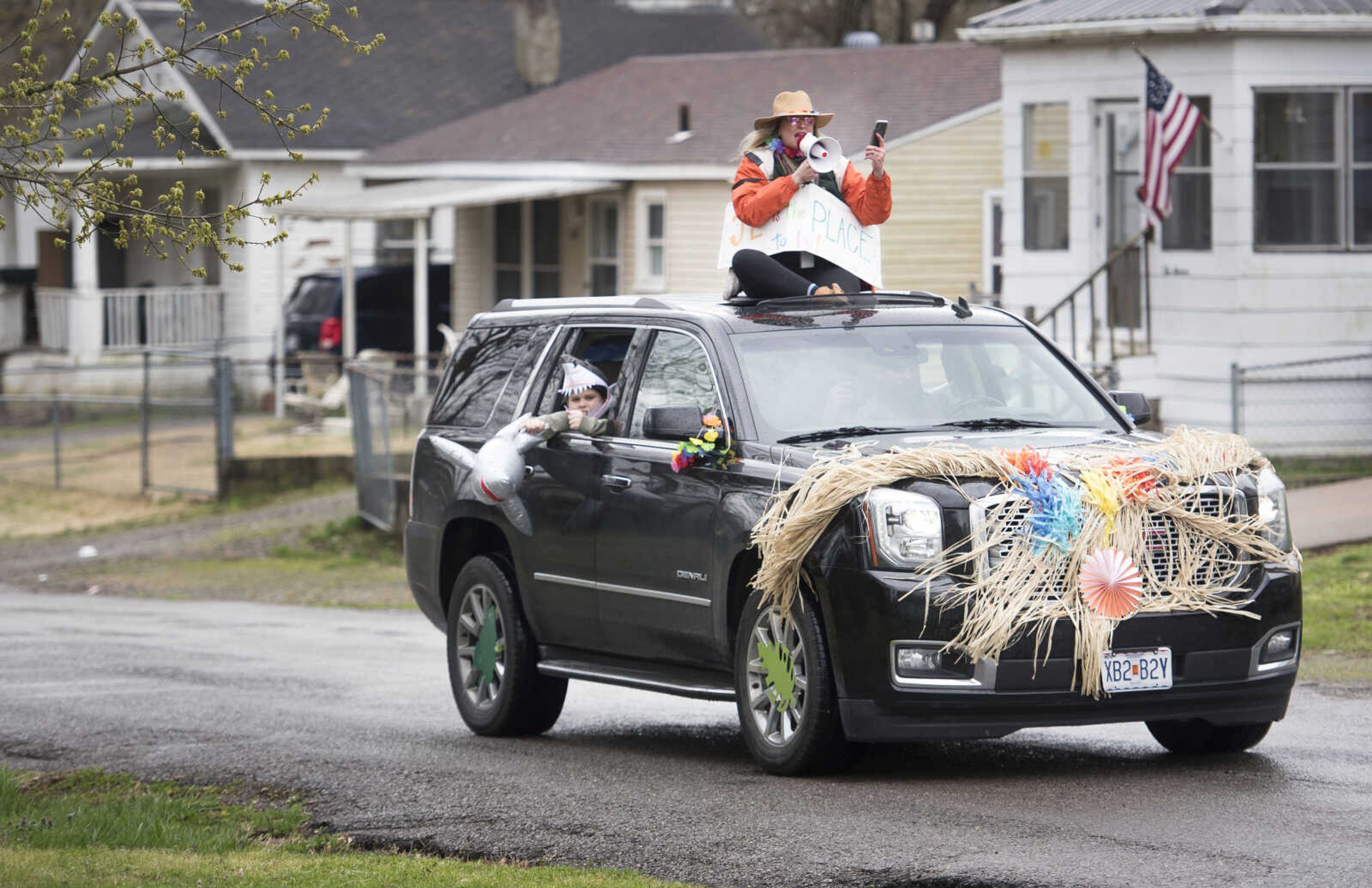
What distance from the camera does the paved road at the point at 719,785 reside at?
6379 millimetres

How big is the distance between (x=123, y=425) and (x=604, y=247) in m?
8.12

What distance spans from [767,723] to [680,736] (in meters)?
1.75

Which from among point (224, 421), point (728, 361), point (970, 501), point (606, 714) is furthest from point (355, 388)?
point (970, 501)


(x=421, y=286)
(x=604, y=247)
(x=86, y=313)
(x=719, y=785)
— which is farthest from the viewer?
(x=86, y=313)

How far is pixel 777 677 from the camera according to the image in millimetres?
7805

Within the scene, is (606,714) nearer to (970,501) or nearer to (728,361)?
(728,361)

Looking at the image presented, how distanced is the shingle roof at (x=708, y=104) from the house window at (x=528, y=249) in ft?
4.10

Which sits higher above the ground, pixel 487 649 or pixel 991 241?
pixel 991 241

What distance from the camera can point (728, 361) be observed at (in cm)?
846

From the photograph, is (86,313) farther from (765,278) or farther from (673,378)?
(673,378)

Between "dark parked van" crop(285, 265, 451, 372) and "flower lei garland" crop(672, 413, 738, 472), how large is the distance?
2450 cm

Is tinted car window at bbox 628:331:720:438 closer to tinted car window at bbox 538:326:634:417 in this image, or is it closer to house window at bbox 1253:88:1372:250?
tinted car window at bbox 538:326:634:417

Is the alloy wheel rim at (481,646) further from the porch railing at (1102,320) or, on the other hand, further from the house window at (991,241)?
the house window at (991,241)

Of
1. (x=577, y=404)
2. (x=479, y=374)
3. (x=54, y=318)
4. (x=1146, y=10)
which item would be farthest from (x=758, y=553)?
(x=54, y=318)
